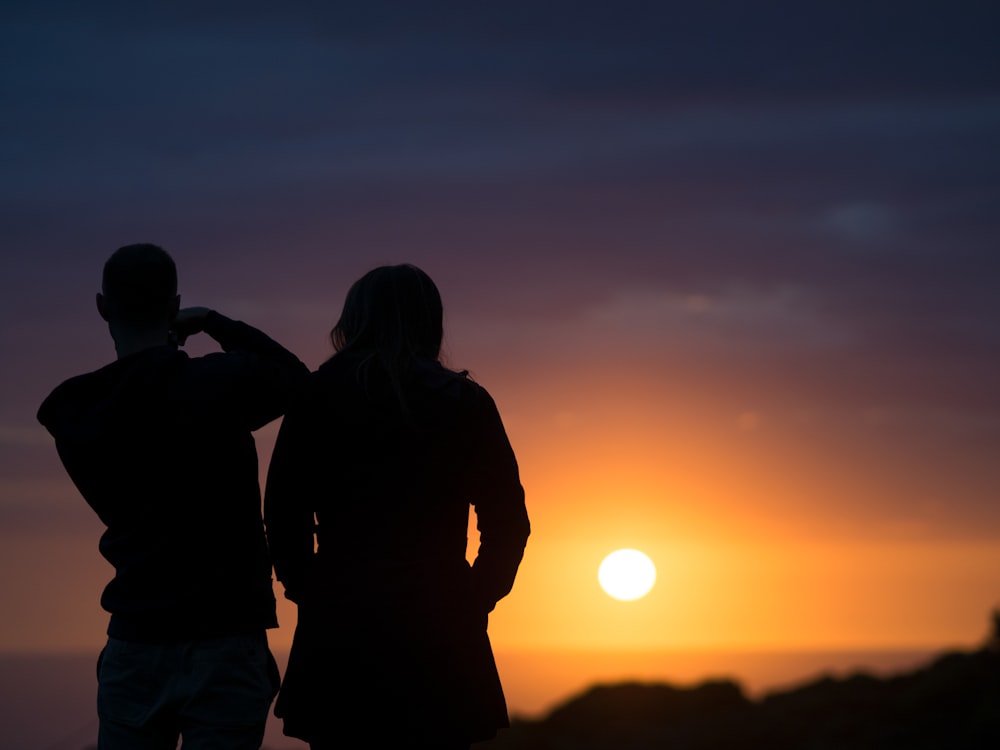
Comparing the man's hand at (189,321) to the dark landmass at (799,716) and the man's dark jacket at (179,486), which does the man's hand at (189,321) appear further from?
the dark landmass at (799,716)

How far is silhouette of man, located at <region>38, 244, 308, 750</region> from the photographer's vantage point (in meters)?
4.29

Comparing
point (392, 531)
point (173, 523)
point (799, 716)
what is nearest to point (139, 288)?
point (173, 523)

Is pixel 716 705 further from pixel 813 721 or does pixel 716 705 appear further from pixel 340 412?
pixel 340 412

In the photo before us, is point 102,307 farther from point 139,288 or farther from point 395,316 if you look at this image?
point 395,316

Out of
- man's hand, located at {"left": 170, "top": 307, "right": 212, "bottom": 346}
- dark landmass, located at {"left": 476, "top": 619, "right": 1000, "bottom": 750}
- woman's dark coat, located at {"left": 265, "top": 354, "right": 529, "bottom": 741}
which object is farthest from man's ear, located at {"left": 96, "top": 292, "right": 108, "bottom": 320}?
dark landmass, located at {"left": 476, "top": 619, "right": 1000, "bottom": 750}

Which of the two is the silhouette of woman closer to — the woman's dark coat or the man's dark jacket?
the woman's dark coat

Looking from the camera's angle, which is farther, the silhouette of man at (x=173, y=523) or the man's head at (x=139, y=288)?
the man's head at (x=139, y=288)

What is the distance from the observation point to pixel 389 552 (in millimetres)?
4613

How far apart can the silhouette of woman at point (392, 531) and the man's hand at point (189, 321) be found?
0.49 m

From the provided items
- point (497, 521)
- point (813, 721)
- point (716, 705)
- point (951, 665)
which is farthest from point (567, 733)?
point (497, 521)

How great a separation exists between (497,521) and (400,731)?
0.86 m

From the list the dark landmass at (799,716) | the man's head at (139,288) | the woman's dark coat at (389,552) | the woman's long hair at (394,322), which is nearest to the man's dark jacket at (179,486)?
the man's head at (139,288)

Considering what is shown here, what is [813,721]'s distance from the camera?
16750 millimetres

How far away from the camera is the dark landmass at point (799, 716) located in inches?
614
